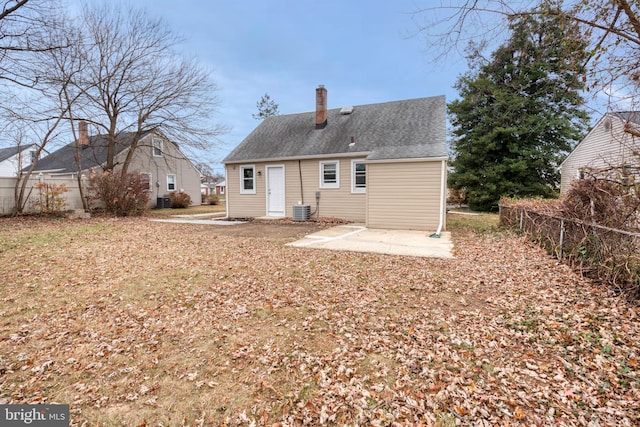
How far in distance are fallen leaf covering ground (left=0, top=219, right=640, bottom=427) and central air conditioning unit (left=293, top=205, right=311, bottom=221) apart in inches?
271

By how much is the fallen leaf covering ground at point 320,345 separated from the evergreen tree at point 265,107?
30975 mm

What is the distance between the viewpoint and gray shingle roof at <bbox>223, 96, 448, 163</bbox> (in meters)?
11.6

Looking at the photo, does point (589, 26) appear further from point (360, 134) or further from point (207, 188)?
point (207, 188)

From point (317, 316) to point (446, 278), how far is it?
2.48 meters

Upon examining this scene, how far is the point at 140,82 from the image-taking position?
1529 cm

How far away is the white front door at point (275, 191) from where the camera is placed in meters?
13.8

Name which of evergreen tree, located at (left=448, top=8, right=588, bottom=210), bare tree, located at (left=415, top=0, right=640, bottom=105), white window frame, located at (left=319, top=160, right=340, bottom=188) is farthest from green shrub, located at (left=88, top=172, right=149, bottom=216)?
evergreen tree, located at (left=448, top=8, right=588, bottom=210)

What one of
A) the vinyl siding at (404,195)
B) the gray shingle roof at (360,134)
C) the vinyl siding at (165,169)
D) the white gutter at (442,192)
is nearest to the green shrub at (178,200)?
A: the vinyl siding at (165,169)

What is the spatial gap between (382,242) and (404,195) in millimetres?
2582

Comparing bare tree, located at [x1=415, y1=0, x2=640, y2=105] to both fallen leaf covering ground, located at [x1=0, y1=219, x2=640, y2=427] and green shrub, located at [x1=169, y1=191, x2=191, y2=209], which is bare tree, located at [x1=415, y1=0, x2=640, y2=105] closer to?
fallen leaf covering ground, located at [x1=0, y1=219, x2=640, y2=427]

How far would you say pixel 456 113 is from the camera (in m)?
22.0

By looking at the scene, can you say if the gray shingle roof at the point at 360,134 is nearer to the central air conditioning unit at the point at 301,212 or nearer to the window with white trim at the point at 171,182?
the central air conditioning unit at the point at 301,212

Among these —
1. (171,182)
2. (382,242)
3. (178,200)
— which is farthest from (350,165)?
(171,182)

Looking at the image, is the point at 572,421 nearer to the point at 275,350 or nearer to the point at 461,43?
the point at 275,350
